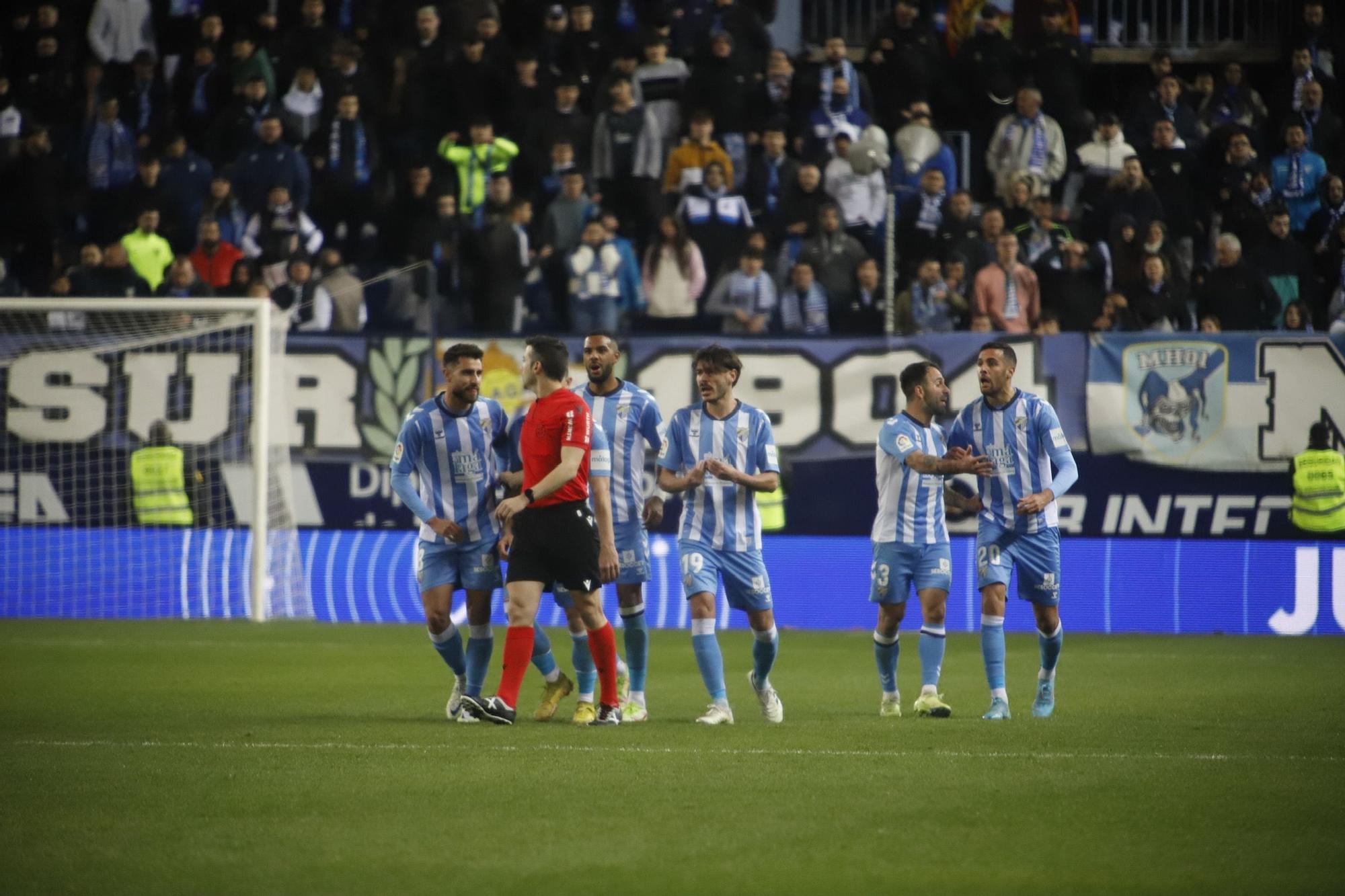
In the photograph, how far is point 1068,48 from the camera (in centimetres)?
1948

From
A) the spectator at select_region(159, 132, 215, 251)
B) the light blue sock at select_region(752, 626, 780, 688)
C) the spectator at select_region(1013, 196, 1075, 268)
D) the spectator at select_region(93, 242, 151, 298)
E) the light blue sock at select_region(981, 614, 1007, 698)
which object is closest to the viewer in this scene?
the light blue sock at select_region(752, 626, 780, 688)

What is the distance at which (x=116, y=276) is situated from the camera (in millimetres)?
17688

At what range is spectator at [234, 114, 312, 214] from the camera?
18438 millimetres

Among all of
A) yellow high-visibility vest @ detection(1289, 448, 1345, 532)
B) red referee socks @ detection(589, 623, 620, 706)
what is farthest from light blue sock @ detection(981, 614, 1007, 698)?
yellow high-visibility vest @ detection(1289, 448, 1345, 532)

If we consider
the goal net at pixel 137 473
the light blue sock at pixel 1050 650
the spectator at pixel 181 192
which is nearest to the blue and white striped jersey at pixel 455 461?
the light blue sock at pixel 1050 650

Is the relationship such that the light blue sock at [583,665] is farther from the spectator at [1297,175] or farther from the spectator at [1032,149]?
the spectator at [1297,175]

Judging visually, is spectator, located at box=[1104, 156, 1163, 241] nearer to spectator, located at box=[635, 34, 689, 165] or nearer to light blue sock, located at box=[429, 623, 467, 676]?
spectator, located at box=[635, 34, 689, 165]

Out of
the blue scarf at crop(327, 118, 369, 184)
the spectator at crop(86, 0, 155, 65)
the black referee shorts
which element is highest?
the spectator at crop(86, 0, 155, 65)

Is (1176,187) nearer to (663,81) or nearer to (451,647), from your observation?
(663,81)

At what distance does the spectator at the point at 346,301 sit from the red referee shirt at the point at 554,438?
8504 mm

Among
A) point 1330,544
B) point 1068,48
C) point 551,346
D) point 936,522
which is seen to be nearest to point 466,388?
point 551,346

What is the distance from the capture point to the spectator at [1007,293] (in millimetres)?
16781

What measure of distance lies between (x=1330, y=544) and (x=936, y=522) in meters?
7.15

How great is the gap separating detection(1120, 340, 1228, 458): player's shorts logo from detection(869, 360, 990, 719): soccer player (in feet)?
21.6
